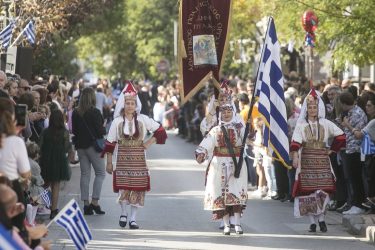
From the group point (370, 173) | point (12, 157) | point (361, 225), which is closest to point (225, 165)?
point (361, 225)

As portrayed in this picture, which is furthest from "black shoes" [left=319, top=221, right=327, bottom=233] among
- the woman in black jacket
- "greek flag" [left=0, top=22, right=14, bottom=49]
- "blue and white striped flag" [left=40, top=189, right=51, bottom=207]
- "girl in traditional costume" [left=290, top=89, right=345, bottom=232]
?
"greek flag" [left=0, top=22, right=14, bottom=49]

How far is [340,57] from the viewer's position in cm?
2453

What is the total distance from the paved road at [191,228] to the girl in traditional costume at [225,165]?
375 millimetres

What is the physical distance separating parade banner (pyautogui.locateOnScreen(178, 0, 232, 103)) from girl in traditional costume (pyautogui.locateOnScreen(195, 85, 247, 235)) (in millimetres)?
1315

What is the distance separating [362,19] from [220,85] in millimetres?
7525

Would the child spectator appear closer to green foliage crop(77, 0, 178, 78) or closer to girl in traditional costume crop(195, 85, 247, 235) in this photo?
girl in traditional costume crop(195, 85, 247, 235)

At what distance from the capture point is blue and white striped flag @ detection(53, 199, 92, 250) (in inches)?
396

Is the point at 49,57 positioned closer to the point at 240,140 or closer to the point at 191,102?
the point at 191,102

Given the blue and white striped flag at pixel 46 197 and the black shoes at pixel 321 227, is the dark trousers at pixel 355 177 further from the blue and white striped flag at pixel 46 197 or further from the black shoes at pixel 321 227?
the blue and white striped flag at pixel 46 197

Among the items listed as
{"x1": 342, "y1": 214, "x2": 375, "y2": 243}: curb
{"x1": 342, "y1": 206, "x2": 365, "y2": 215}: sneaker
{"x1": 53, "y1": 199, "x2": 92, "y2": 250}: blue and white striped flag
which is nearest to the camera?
{"x1": 53, "y1": 199, "x2": 92, "y2": 250}: blue and white striped flag

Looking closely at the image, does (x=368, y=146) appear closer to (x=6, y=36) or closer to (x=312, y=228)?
(x=312, y=228)

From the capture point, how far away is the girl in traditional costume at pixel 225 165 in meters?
16.0

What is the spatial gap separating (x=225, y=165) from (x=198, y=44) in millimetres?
2134

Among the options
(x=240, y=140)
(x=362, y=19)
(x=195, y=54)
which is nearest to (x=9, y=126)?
(x=240, y=140)
